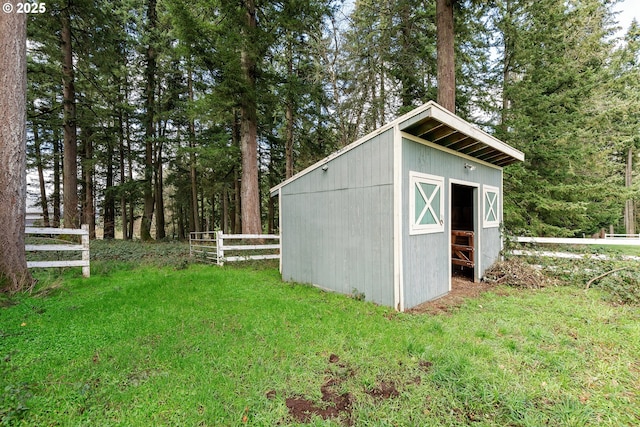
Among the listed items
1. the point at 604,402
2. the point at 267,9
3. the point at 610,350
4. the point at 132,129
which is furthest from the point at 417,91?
the point at 132,129

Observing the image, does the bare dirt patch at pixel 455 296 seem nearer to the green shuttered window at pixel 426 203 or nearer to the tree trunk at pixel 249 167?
the green shuttered window at pixel 426 203

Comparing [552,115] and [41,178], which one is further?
[41,178]

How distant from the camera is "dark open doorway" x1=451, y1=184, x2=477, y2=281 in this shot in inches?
243

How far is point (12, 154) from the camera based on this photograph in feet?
13.8

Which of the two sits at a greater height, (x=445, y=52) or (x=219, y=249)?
(x=445, y=52)

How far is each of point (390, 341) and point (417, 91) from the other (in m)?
9.42

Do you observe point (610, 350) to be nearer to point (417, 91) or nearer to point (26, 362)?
point (26, 362)

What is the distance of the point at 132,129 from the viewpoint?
14281 millimetres

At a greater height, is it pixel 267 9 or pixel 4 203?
A: pixel 267 9

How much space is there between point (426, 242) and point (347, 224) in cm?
137

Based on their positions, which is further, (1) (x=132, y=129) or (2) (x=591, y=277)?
(1) (x=132, y=129)

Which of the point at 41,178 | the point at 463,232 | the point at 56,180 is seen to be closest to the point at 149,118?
the point at 56,180

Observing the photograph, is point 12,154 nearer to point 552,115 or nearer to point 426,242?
point 426,242

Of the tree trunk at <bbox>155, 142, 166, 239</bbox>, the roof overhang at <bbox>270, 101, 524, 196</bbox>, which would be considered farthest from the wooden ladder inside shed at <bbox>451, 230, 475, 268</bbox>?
the tree trunk at <bbox>155, 142, 166, 239</bbox>
